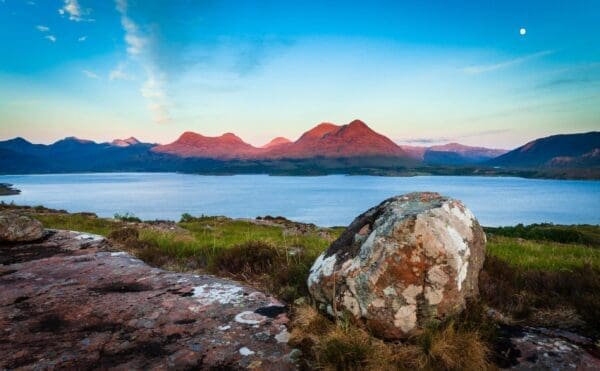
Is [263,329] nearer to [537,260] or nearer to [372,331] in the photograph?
[372,331]

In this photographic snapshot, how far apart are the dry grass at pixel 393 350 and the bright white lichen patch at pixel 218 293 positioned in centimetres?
168

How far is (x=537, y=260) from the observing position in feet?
28.0

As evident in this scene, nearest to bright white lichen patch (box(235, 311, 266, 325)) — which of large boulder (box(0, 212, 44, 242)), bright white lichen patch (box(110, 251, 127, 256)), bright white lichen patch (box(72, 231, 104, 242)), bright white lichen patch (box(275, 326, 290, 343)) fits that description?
bright white lichen patch (box(275, 326, 290, 343))

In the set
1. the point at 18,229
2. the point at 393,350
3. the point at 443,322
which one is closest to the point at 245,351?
the point at 393,350

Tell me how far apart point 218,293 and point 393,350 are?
10.1 feet

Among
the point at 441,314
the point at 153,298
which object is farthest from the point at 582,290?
the point at 153,298

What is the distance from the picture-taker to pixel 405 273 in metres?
4.50

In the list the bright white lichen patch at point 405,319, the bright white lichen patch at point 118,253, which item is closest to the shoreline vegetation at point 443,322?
the bright white lichen patch at point 405,319

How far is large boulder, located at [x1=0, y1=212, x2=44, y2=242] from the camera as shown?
9.91 meters

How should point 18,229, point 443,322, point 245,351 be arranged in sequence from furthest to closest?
point 18,229 → point 443,322 → point 245,351

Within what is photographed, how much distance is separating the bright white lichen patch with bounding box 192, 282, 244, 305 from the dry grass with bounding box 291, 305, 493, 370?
5.51 ft

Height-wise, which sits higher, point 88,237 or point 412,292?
point 412,292

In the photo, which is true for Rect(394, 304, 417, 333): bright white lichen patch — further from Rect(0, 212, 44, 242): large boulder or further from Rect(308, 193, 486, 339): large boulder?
Rect(0, 212, 44, 242): large boulder

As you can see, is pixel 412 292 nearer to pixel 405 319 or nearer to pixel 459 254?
pixel 405 319
